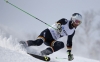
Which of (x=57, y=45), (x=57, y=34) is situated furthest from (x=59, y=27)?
(x=57, y=45)

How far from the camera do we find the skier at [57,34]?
5305 mm

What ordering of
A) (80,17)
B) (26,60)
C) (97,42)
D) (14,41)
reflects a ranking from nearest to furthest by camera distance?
(26,60)
(80,17)
(14,41)
(97,42)

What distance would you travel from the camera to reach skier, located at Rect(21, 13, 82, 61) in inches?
209

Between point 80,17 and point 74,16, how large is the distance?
0.54 ft

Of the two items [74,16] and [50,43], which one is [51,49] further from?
[74,16]

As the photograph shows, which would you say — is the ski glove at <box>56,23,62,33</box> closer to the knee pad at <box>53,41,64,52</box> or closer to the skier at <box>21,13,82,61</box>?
the skier at <box>21,13,82,61</box>

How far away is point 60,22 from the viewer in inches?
211

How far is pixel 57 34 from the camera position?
554 cm

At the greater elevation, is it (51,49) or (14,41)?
(14,41)

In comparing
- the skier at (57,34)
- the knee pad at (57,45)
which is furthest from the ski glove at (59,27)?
the knee pad at (57,45)

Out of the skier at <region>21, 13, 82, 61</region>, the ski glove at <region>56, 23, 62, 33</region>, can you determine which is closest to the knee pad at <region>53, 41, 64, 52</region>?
the skier at <region>21, 13, 82, 61</region>

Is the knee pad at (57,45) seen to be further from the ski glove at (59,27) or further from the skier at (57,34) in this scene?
the ski glove at (59,27)

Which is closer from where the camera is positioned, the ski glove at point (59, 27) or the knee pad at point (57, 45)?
the ski glove at point (59, 27)

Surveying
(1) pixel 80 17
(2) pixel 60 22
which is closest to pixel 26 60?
(2) pixel 60 22
